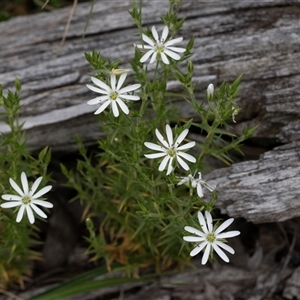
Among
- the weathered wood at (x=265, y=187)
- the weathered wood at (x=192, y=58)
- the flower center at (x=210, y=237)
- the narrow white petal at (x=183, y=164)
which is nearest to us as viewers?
the narrow white petal at (x=183, y=164)

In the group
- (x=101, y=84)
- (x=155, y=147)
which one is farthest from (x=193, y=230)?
(x=101, y=84)

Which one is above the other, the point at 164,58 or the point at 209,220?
the point at 164,58

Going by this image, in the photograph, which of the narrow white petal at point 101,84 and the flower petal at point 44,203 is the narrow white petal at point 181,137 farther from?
the flower petal at point 44,203

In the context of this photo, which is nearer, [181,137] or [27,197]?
[181,137]


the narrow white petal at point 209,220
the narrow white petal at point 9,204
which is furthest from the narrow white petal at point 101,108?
the narrow white petal at point 209,220

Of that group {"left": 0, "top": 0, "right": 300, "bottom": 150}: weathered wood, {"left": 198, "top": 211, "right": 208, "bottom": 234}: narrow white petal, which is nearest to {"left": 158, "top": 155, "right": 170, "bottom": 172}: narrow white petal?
{"left": 198, "top": 211, "right": 208, "bottom": 234}: narrow white petal

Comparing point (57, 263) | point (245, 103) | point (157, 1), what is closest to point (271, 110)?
point (245, 103)

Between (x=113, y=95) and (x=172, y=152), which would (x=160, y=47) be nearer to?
(x=113, y=95)

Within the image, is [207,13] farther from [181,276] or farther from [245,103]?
[181,276]

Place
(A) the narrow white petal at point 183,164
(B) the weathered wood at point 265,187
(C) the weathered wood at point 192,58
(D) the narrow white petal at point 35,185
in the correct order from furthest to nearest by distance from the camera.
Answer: (C) the weathered wood at point 192,58 → (B) the weathered wood at point 265,187 → (D) the narrow white petal at point 35,185 → (A) the narrow white petal at point 183,164
